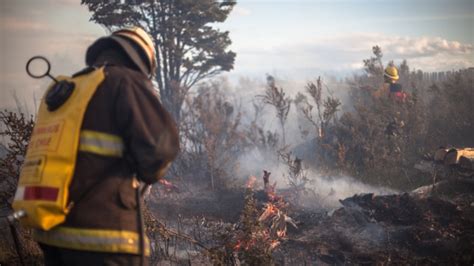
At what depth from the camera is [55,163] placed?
7.46 feet

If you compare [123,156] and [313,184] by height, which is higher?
[123,156]

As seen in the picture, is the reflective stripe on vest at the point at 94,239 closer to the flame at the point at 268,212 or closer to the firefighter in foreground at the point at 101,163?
the firefighter in foreground at the point at 101,163

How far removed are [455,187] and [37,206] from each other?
689 cm

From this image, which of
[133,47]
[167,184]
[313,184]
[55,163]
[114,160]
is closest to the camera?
[55,163]

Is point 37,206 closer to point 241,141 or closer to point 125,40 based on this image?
point 125,40

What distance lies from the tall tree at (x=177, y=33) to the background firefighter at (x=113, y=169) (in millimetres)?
9742

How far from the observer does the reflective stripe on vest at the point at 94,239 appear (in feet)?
7.50

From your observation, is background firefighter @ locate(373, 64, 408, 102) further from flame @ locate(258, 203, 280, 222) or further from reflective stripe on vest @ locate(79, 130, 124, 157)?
reflective stripe on vest @ locate(79, 130, 124, 157)

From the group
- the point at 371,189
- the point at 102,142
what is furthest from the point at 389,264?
the point at 371,189

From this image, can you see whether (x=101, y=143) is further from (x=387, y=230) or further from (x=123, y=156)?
(x=387, y=230)

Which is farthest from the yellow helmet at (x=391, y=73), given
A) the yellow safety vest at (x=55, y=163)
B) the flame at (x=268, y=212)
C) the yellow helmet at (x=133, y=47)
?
the yellow safety vest at (x=55, y=163)

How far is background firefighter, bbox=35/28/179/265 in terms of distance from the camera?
230 cm

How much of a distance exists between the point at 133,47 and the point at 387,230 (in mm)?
4469

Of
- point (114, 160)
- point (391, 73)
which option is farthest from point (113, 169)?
point (391, 73)
